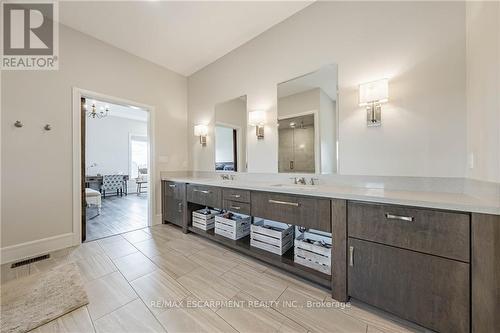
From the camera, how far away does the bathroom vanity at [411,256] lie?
0.96 m

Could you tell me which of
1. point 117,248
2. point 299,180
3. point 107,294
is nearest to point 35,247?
point 117,248

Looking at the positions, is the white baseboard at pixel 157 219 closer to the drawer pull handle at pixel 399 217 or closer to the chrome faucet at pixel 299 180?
the chrome faucet at pixel 299 180

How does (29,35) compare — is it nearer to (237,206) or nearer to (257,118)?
(257,118)

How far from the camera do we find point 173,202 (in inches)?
124

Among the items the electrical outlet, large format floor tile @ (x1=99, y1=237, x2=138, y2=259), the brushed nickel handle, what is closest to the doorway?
large format floor tile @ (x1=99, y1=237, x2=138, y2=259)

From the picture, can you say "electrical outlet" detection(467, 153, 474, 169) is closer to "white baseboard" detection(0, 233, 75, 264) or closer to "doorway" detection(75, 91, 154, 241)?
"white baseboard" detection(0, 233, 75, 264)

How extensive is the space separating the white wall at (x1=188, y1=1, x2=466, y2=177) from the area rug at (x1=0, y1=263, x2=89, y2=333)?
7.21ft

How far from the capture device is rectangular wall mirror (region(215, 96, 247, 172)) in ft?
9.24

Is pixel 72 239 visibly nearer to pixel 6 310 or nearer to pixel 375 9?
pixel 6 310

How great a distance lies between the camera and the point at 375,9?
5.67 feet

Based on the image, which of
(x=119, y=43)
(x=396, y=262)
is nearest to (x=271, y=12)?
(x=119, y=43)

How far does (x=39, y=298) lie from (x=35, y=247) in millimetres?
1195

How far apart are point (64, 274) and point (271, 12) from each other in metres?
3.53

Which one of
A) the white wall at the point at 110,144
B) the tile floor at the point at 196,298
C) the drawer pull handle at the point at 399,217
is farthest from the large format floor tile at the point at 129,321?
the white wall at the point at 110,144
